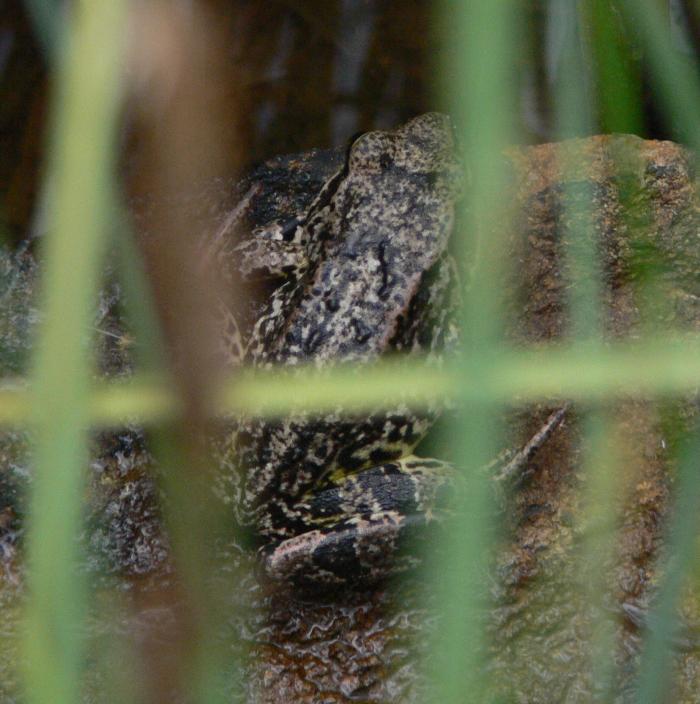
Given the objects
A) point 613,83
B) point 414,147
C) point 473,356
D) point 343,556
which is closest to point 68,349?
point 473,356

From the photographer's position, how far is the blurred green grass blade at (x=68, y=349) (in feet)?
1.67

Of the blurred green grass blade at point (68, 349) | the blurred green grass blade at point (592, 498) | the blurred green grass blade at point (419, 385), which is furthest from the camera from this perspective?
the blurred green grass blade at point (592, 498)

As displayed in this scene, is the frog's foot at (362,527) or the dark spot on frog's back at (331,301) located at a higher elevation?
the dark spot on frog's back at (331,301)

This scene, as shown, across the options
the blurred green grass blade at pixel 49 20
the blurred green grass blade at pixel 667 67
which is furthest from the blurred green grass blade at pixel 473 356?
the blurred green grass blade at pixel 49 20

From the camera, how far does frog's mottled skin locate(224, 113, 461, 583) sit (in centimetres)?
151

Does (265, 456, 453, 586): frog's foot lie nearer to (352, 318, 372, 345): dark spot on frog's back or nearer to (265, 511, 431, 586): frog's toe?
(265, 511, 431, 586): frog's toe

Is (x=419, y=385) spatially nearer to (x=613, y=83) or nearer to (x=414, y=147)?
(x=613, y=83)

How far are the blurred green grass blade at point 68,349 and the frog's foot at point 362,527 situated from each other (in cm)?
94

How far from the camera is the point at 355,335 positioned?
1.61 metres

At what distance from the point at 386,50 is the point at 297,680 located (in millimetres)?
1420

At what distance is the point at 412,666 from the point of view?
141 cm

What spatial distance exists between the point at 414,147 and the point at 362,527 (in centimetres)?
86

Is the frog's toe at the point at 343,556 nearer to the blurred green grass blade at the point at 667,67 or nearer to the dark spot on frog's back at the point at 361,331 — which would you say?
the dark spot on frog's back at the point at 361,331

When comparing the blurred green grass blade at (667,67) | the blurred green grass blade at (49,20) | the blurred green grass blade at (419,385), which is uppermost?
the blurred green grass blade at (49,20)
